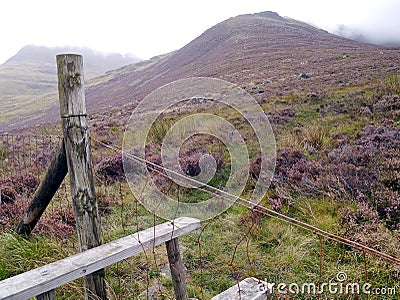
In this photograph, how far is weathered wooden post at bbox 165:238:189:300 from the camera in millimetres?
2674

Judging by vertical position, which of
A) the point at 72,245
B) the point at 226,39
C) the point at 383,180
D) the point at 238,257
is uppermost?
the point at 226,39

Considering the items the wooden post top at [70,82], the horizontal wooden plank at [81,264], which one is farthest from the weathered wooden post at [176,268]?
the wooden post top at [70,82]

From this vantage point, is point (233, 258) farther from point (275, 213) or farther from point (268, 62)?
point (268, 62)

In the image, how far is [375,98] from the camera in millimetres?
9922

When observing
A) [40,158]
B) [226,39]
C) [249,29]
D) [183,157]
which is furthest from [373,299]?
[249,29]

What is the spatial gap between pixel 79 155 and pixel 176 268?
127 centimetres

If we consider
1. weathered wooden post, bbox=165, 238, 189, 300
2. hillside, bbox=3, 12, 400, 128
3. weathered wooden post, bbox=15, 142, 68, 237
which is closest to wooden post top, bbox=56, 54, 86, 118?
weathered wooden post, bbox=15, 142, 68, 237

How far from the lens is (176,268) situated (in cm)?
267

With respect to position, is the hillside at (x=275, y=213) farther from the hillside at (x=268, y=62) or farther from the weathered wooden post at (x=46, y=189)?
the hillside at (x=268, y=62)

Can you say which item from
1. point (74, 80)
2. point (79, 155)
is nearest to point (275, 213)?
point (79, 155)

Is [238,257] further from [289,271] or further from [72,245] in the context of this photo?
[72,245]

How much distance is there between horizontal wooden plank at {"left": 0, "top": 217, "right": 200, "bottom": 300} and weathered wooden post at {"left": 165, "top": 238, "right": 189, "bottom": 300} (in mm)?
146

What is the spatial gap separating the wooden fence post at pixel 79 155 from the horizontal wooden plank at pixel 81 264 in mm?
296

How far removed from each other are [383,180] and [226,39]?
51206mm
